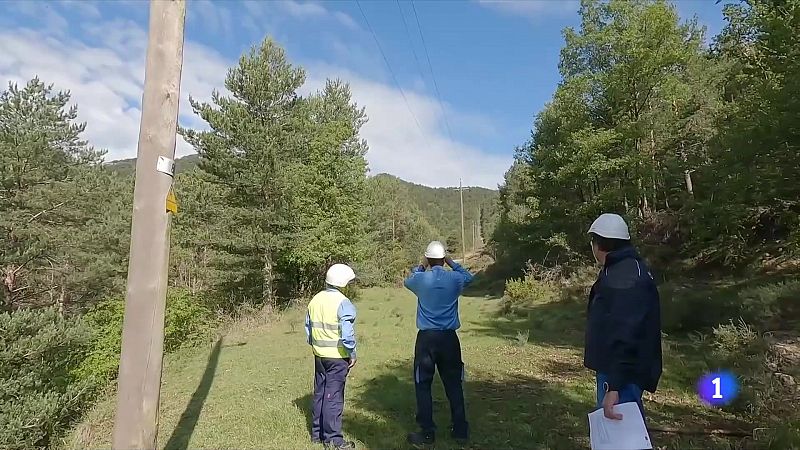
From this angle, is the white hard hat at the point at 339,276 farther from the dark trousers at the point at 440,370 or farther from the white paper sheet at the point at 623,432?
the white paper sheet at the point at 623,432

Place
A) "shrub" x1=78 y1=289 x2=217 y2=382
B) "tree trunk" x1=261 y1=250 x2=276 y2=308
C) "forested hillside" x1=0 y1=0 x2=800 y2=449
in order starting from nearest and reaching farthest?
1. "forested hillside" x1=0 y1=0 x2=800 y2=449
2. "shrub" x1=78 y1=289 x2=217 y2=382
3. "tree trunk" x1=261 y1=250 x2=276 y2=308

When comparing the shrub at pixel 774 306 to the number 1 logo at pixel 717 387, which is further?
the shrub at pixel 774 306

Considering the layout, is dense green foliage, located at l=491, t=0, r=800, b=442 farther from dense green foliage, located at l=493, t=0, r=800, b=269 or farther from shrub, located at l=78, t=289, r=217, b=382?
shrub, located at l=78, t=289, r=217, b=382

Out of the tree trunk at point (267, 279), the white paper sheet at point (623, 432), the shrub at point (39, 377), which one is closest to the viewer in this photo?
the white paper sheet at point (623, 432)

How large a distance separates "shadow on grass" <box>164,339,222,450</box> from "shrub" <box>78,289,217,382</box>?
3.10 m

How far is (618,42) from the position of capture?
20938 mm

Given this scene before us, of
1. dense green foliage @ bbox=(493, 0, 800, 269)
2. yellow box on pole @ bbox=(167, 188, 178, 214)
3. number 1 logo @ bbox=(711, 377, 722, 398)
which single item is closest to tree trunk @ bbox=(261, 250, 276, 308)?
dense green foliage @ bbox=(493, 0, 800, 269)

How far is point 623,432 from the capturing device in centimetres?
291

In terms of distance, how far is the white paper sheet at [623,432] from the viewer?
2.86 meters

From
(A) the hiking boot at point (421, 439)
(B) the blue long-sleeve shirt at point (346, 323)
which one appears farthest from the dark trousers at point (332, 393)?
(A) the hiking boot at point (421, 439)

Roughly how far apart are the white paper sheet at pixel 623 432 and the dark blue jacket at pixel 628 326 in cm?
17

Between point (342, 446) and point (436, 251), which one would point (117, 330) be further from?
point (436, 251)

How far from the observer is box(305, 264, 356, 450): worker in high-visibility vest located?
5.25m

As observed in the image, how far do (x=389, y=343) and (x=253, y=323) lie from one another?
765 centimetres
